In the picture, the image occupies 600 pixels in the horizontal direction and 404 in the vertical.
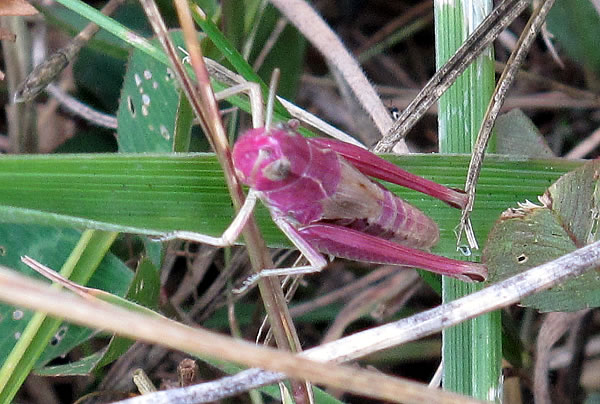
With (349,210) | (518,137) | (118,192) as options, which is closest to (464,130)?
(518,137)

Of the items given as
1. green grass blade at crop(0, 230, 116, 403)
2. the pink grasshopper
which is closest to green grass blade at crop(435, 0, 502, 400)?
the pink grasshopper

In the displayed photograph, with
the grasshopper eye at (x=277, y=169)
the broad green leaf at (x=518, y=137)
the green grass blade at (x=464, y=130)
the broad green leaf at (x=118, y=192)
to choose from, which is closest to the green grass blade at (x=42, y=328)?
the broad green leaf at (x=118, y=192)

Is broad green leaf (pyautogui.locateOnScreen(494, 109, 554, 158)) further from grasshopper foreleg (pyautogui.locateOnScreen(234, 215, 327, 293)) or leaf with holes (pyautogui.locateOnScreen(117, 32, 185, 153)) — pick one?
leaf with holes (pyautogui.locateOnScreen(117, 32, 185, 153))

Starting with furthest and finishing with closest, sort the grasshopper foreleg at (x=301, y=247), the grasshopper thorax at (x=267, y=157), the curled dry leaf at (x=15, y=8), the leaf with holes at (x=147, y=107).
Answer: the leaf with holes at (x=147, y=107) → the curled dry leaf at (x=15, y=8) → the grasshopper foreleg at (x=301, y=247) → the grasshopper thorax at (x=267, y=157)

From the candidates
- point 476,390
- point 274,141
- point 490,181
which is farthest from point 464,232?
point 274,141

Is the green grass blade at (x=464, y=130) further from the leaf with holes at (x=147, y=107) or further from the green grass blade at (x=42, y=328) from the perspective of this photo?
the green grass blade at (x=42, y=328)

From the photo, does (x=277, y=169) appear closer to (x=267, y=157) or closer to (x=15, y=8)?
(x=267, y=157)

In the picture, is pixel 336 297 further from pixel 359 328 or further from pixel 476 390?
pixel 476 390
